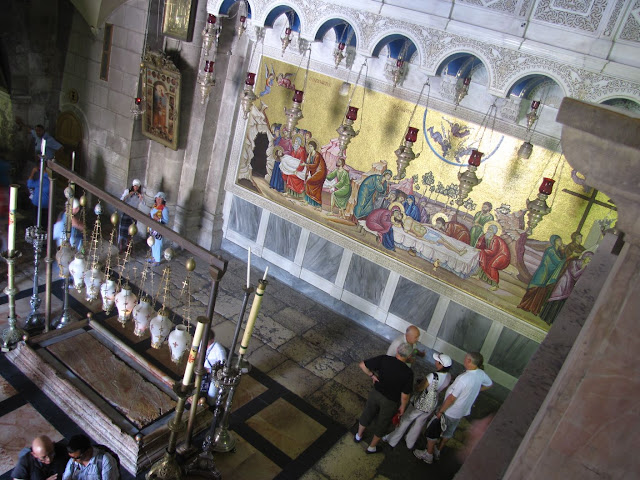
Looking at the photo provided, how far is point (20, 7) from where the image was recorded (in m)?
8.76

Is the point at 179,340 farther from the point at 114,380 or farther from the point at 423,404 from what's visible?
the point at 423,404

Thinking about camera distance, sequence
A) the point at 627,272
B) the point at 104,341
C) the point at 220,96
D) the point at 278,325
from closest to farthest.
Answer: the point at 627,272 → the point at 104,341 → the point at 278,325 → the point at 220,96

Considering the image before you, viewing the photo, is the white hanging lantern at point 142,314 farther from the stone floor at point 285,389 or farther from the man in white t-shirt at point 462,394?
the man in white t-shirt at point 462,394

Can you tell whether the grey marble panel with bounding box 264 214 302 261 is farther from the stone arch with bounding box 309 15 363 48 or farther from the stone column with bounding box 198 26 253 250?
the stone arch with bounding box 309 15 363 48

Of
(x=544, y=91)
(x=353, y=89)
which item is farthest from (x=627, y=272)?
(x=353, y=89)

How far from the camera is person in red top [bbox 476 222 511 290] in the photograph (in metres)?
6.35

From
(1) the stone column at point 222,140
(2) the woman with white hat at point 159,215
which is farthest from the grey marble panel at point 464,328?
(2) the woman with white hat at point 159,215

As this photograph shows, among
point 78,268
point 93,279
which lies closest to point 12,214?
point 78,268

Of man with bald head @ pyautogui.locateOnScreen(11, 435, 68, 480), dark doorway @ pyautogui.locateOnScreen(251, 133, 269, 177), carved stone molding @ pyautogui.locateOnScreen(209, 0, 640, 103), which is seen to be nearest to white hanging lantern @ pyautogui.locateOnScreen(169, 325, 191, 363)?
man with bald head @ pyautogui.locateOnScreen(11, 435, 68, 480)

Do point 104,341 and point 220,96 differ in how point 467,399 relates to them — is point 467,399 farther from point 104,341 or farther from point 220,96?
point 220,96

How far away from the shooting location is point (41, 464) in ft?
12.1

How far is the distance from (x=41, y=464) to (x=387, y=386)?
3.06 metres

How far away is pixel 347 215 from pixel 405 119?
171cm

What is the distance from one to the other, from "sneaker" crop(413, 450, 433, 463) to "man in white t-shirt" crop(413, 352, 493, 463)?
0.13 meters
